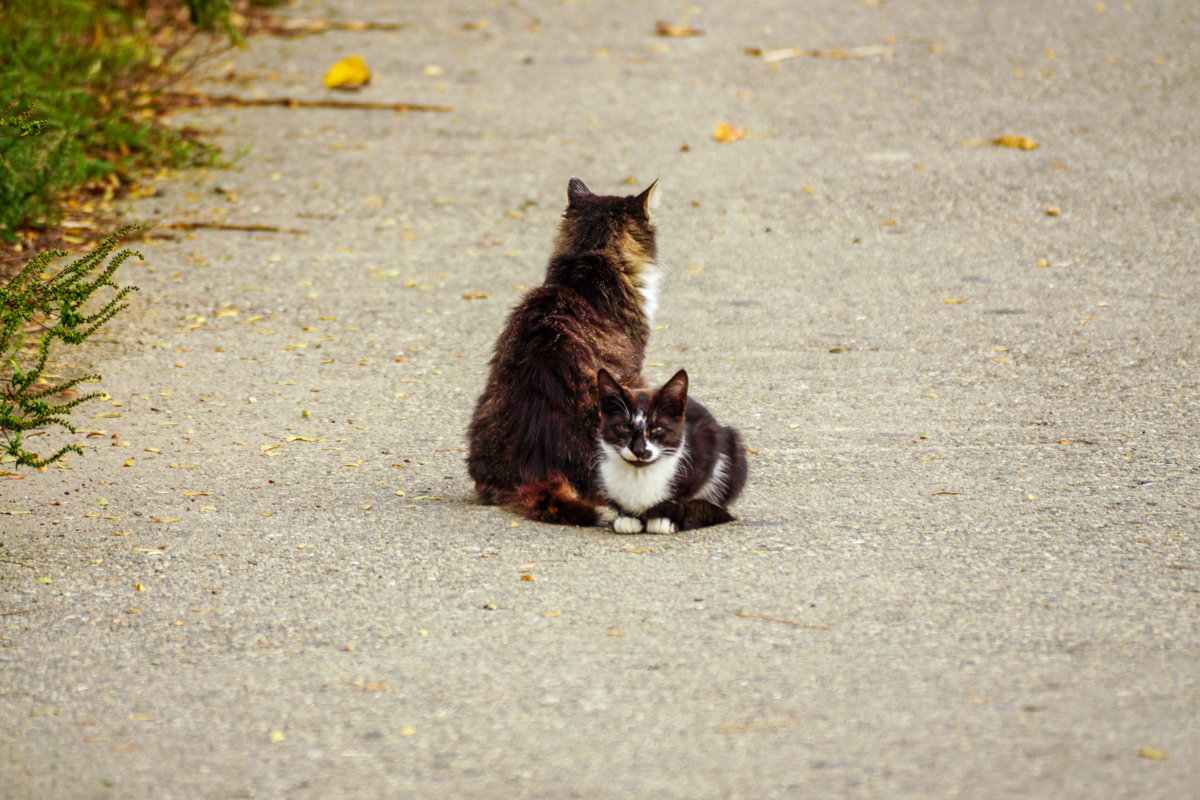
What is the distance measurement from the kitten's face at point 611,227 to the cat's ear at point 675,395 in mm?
1273

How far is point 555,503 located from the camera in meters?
4.89

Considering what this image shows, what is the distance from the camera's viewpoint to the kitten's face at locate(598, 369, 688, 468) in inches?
185

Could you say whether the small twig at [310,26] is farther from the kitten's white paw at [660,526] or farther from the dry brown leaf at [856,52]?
the kitten's white paw at [660,526]

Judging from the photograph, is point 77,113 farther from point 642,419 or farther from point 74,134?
point 642,419

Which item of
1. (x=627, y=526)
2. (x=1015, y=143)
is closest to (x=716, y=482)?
(x=627, y=526)

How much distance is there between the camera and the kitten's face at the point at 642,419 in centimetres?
469

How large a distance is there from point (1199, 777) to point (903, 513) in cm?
207

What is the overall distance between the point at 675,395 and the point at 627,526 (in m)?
0.60

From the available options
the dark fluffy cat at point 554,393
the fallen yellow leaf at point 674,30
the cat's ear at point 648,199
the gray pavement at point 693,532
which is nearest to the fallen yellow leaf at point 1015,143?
the gray pavement at point 693,532

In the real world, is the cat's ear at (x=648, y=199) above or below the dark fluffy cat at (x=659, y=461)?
above

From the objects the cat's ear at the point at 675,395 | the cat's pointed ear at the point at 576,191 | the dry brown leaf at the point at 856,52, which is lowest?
the cat's ear at the point at 675,395

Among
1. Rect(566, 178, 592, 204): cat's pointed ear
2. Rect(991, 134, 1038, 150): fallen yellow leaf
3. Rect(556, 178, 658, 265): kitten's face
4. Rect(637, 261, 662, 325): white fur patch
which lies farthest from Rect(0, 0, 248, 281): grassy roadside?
Rect(991, 134, 1038, 150): fallen yellow leaf

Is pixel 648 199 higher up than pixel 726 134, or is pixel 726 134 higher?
pixel 648 199

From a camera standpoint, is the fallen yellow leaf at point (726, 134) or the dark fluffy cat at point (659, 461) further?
the fallen yellow leaf at point (726, 134)
